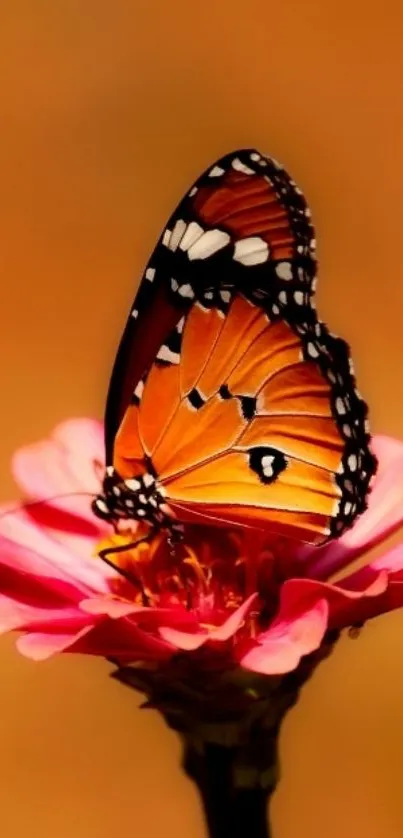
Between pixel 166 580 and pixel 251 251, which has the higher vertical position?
pixel 251 251

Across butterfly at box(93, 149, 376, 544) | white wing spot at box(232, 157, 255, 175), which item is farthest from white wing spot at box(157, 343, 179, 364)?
white wing spot at box(232, 157, 255, 175)

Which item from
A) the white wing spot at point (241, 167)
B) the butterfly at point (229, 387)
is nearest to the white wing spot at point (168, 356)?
the butterfly at point (229, 387)

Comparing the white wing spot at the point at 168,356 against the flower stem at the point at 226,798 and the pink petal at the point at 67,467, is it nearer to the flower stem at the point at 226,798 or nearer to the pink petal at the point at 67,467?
the pink petal at the point at 67,467

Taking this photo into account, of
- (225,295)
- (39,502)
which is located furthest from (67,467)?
(225,295)

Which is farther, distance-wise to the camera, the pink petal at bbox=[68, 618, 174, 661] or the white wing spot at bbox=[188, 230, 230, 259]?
the white wing spot at bbox=[188, 230, 230, 259]

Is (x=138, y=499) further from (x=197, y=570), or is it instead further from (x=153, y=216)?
(x=153, y=216)

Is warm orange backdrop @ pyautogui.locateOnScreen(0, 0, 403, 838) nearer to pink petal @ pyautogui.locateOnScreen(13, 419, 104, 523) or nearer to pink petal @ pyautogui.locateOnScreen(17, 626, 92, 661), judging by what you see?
pink petal @ pyautogui.locateOnScreen(13, 419, 104, 523)

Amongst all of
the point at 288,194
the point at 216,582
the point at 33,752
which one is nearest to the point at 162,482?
the point at 216,582

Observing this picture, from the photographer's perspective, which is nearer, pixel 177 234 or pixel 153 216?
pixel 177 234
